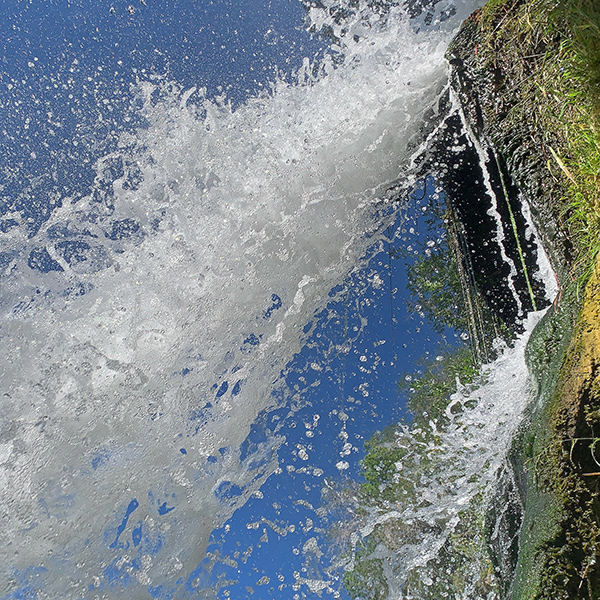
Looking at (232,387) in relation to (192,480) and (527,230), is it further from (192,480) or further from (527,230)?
(527,230)

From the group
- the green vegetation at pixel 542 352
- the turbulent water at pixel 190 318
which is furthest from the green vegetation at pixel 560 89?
the turbulent water at pixel 190 318

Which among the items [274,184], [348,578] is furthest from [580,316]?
[348,578]

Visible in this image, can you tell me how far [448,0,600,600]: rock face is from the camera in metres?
1.90

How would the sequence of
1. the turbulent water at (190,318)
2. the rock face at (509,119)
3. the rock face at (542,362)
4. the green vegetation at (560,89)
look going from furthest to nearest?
the turbulent water at (190,318)
the rock face at (509,119)
the green vegetation at (560,89)
the rock face at (542,362)

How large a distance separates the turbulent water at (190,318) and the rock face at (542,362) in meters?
0.41

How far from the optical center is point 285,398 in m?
3.13

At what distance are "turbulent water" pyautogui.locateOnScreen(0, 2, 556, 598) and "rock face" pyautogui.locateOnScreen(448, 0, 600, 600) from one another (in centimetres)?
41

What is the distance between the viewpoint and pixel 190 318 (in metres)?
3.16

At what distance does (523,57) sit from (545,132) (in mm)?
438

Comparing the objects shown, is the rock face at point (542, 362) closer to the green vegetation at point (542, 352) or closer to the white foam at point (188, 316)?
the green vegetation at point (542, 352)

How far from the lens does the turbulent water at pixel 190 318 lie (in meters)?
3.03

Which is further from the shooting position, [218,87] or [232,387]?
[218,87]

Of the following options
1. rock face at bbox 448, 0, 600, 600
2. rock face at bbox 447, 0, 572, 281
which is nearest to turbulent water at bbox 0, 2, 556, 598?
rock face at bbox 447, 0, 572, 281

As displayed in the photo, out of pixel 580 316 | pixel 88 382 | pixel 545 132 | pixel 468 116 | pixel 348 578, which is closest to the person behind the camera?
pixel 580 316
